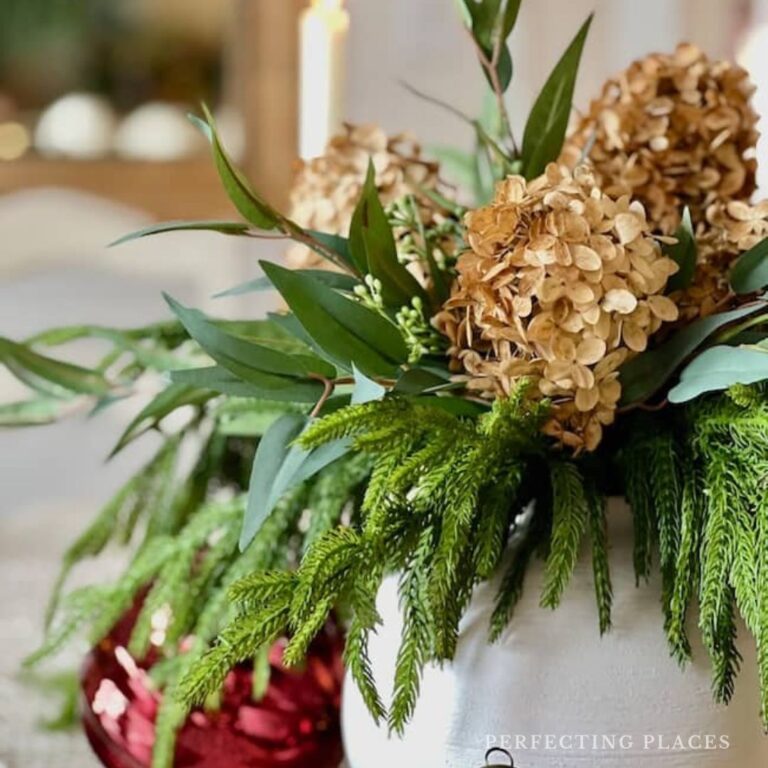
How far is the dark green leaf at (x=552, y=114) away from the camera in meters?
0.53

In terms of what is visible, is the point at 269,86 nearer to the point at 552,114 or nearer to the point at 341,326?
the point at 552,114

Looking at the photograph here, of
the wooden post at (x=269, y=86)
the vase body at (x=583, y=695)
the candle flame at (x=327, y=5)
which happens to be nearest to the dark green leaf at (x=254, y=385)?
the vase body at (x=583, y=695)

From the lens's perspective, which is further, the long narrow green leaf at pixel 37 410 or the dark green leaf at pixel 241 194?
the long narrow green leaf at pixel 37 410

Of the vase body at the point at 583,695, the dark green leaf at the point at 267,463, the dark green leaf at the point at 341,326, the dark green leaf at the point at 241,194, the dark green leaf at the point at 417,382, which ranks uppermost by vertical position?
the dark green leaf at the point at 241,194

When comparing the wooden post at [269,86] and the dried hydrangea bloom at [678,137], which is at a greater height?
the dried hydrangea bloom at [678,137]

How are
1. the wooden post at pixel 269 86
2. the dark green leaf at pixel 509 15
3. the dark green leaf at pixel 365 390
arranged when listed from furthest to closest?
the wooden post at pixel 269 86 → the dark green leaf at pixel 509 15 → the dark green leaf at pixel 365 390

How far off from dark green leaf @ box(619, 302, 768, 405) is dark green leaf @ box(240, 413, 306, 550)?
0.41ft

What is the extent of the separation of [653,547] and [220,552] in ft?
0.72

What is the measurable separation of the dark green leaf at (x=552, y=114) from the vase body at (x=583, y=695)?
0.19 m

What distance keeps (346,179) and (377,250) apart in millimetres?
140

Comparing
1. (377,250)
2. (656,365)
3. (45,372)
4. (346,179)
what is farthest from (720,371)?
(45,372)

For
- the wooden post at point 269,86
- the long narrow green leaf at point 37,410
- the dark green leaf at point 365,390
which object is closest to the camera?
the dark green leaf at point 365,390

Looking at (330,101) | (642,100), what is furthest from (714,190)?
(330,101)

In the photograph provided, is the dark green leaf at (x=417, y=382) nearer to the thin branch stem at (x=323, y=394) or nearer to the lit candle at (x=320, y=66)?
the thin branch stem at (x=323, y=394)
